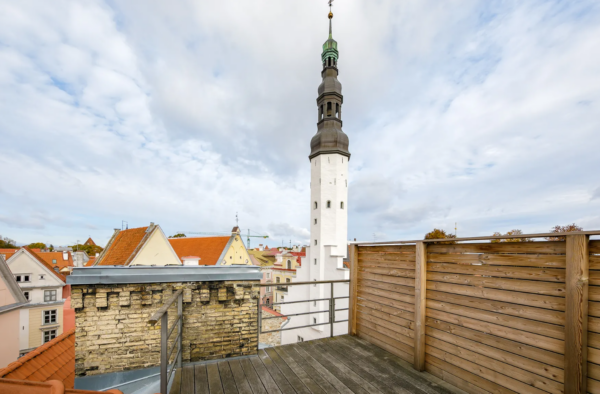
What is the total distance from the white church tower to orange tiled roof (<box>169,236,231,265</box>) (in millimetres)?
7643

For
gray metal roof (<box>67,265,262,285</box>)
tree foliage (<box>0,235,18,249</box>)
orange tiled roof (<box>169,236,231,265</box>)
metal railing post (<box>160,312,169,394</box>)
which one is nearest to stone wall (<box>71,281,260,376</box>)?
gray metal roof (<box>67,265,262,285</box>)

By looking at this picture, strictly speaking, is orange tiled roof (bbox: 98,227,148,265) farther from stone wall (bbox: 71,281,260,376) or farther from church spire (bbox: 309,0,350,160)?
stone wall (bbox: 71,281,260,376)

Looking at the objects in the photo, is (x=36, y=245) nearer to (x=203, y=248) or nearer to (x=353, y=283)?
(x=203, y=248)

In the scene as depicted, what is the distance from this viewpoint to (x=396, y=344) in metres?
3.43

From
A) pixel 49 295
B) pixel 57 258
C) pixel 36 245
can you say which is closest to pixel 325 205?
pixel 49 295

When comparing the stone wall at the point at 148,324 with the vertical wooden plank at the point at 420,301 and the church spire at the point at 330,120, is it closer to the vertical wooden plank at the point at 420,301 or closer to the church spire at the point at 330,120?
the vertical wooden plank at the point at 420,301

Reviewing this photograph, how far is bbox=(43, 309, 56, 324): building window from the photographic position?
15.4 meters

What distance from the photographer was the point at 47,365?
3252 mm

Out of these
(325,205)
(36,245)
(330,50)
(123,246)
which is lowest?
(36,245)

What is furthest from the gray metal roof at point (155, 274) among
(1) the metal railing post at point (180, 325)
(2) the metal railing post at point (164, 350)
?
(2) the metal railing post at point (164, 350)

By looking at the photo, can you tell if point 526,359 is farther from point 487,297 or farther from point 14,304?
point 14,304

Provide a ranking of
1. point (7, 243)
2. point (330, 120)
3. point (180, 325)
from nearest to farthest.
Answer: point (180, 325)
point (330, 120)
point (7, 243)

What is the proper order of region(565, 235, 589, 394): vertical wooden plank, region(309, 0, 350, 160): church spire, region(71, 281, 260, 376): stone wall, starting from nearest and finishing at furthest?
region(565, 235, 589, 394): vertical wooden plank
region(71, 281, 260, 376): stone wall
region(309, 0, 350, 160): church spire

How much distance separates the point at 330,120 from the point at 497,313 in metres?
15.1
